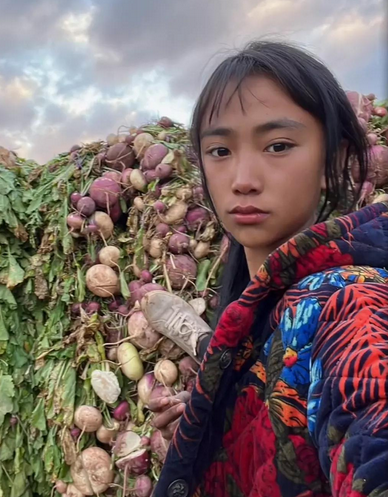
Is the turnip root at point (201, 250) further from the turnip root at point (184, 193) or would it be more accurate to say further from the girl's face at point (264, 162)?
the girl's face at point (264, 162)

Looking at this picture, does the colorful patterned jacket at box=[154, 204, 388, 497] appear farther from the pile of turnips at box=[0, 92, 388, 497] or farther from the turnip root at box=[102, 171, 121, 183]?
the turnip root at box=[102, 171, 121, 183]

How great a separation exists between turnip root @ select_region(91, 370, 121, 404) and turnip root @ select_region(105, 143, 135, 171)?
845 millimetres

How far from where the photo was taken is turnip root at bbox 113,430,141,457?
5.02 feet

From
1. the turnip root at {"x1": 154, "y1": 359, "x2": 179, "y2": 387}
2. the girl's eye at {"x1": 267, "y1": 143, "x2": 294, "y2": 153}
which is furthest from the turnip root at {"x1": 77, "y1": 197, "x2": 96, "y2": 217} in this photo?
the girl's eye at {"x1": 267, "y1": 143, "x2": 294, "y2": 153}

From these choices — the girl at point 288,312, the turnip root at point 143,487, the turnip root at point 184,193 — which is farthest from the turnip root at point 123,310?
the girl at point 288,312

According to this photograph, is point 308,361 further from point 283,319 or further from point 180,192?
point 180,192

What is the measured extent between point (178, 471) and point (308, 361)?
29 cm

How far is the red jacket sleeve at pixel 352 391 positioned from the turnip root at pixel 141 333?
1159mm

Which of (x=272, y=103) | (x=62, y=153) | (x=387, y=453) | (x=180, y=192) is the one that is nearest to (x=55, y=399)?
(x=180, y=192)

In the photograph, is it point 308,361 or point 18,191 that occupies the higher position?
point 18,191

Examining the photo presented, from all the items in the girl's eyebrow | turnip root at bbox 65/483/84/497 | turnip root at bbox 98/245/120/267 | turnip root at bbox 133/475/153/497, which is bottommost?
turnip root at bbox 65/483/84/497

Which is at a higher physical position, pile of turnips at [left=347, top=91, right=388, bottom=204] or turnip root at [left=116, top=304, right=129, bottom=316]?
pile of turnips at [left=347, top=91, right=388, bottom=204]

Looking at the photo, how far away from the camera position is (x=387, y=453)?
40 centimetres

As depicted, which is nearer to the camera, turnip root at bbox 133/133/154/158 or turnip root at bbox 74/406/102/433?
turnip root at bbox 74/406/102/433
